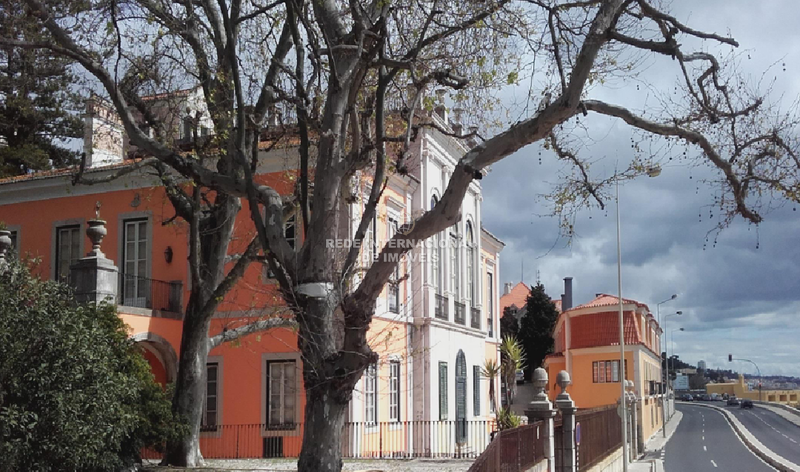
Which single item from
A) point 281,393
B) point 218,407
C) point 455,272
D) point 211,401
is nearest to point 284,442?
point 281,393

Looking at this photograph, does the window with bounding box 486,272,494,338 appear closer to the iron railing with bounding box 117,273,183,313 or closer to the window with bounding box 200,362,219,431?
the window with bounding box 200,362,219,431

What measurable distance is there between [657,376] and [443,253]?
45.1 m

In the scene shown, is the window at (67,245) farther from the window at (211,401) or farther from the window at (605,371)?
the window at (605,371)

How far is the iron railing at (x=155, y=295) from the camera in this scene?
69.8 feet

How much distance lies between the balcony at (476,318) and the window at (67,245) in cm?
1380

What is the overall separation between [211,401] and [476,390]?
12091 millimetres

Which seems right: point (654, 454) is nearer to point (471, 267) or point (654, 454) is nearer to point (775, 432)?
point (471, 267)

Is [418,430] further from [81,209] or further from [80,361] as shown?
[80,361]

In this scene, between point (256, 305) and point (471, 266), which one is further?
point (471, 266)

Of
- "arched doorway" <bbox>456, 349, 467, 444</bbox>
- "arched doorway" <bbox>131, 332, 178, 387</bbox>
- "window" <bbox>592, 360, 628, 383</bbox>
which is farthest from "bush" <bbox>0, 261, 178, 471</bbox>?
"window" <bbox>592, 360, 628, 383</bbox>

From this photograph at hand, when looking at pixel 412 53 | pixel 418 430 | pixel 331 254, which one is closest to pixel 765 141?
pixel 412 53

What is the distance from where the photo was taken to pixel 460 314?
28766mm

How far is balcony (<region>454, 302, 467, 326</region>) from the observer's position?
2835 centimetres

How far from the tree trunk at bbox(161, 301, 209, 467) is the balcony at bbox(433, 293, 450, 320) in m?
11.3
